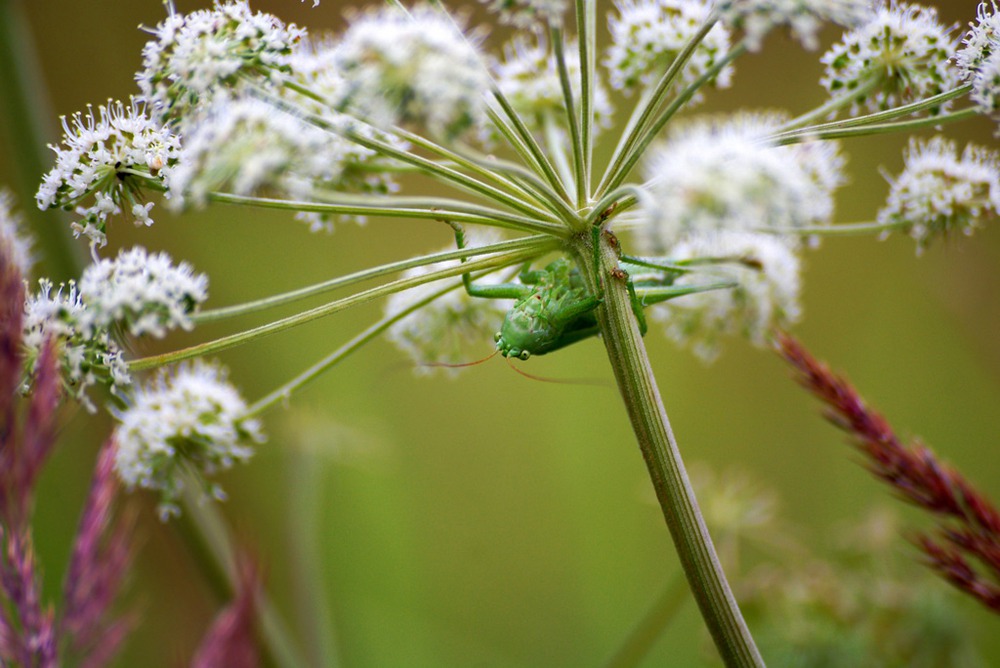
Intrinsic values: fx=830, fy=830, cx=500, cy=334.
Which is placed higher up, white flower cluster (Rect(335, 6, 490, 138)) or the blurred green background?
the blurred green background

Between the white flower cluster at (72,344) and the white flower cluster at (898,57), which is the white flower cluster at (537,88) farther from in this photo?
the white flower cluster at (72,344)

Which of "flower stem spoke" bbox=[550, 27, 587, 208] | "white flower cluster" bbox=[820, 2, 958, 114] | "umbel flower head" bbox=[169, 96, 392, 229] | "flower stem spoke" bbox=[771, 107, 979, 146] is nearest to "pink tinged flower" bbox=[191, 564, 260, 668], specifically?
"umbel flower head" bbox=[169, 96, 392, 229]

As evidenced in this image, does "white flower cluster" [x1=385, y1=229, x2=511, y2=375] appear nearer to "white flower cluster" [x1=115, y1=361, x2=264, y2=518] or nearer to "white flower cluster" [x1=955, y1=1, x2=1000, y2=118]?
"white flower cluster" [x1=115, y1=361, x2=264, y2=518]

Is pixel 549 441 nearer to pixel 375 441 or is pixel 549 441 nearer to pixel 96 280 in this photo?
pixel 375 441

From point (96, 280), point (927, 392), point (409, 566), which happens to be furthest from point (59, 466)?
point (927, 392)

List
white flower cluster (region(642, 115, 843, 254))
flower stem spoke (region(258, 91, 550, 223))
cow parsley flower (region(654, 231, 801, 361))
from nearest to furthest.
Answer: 1. white flower cluster (region(642, 115, 843, 254))
2. flower stem spoke (region(258, 91, 550, 223))
3. cow parsley flower (region(654, 231, 801, 361))

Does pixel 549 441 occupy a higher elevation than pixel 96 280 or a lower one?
higher

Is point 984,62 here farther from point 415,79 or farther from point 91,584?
point 91,584
